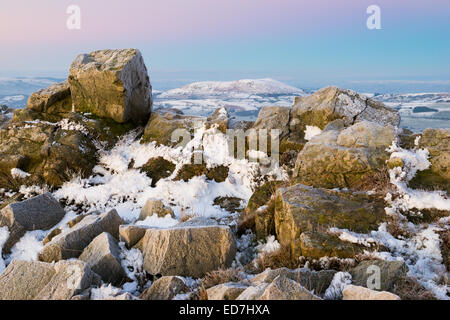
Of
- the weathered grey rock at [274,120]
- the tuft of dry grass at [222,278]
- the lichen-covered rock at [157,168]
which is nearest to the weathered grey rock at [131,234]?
the tuft of dry grass at [222,278]

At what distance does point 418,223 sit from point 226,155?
319 inches

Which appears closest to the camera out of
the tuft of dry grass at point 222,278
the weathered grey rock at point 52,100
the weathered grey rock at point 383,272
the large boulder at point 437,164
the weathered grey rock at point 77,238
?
the weathered grey rock at point 383,272

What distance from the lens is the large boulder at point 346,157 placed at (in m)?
8.80

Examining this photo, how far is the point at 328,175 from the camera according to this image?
9133 mm

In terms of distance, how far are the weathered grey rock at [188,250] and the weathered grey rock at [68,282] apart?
50.7 inches

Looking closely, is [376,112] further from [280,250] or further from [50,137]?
[50,137]

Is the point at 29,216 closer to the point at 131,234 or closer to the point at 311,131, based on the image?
the point at 131,234

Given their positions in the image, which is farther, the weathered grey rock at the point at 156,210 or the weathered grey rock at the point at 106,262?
the weathered grey rock at the point at 156,210

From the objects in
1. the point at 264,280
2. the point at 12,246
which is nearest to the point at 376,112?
the point at 264,280

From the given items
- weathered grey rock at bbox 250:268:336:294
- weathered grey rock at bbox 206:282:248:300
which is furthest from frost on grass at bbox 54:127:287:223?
weathered grey rock at bbox 206:282:248:300

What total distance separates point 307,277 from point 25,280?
532cm

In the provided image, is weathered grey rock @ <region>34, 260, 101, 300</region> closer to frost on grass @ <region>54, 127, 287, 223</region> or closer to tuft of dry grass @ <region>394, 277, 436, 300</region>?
frost on grass @ <region>54, 127, 287, 223</region>

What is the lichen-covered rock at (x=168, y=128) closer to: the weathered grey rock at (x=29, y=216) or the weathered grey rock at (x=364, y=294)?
the weathered grey rock at (x=29, y=216)
